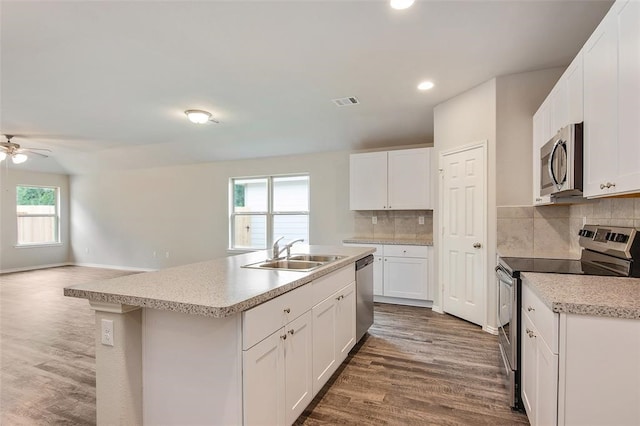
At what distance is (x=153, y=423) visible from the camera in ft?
5.38

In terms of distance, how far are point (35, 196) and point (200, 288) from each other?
919cm

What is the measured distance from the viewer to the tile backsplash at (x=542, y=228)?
2.80 metres

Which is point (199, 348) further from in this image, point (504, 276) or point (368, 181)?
point (368, 181)

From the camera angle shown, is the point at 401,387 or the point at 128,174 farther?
the point at 128,174

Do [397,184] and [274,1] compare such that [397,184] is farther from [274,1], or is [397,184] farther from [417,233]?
[274,1]

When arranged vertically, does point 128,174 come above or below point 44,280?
above

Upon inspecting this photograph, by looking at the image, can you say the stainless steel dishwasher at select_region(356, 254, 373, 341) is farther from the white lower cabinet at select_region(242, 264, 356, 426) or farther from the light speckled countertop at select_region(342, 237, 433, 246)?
the light speckled countertop at select_region(342, 237, 433, 246)

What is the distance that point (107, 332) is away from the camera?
1.61 m

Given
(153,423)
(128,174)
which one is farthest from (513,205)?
(128,174)

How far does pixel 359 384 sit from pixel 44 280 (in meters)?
7.30

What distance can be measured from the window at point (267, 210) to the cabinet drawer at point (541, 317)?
450 centimetres

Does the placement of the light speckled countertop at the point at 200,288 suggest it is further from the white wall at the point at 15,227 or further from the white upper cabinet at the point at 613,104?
the white wall at the point at 15,227

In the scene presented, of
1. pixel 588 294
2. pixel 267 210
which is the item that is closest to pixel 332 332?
pixel 588 294

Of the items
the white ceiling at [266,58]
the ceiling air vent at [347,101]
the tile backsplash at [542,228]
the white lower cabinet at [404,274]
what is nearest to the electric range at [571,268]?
the tile backsplash at [542,228]
